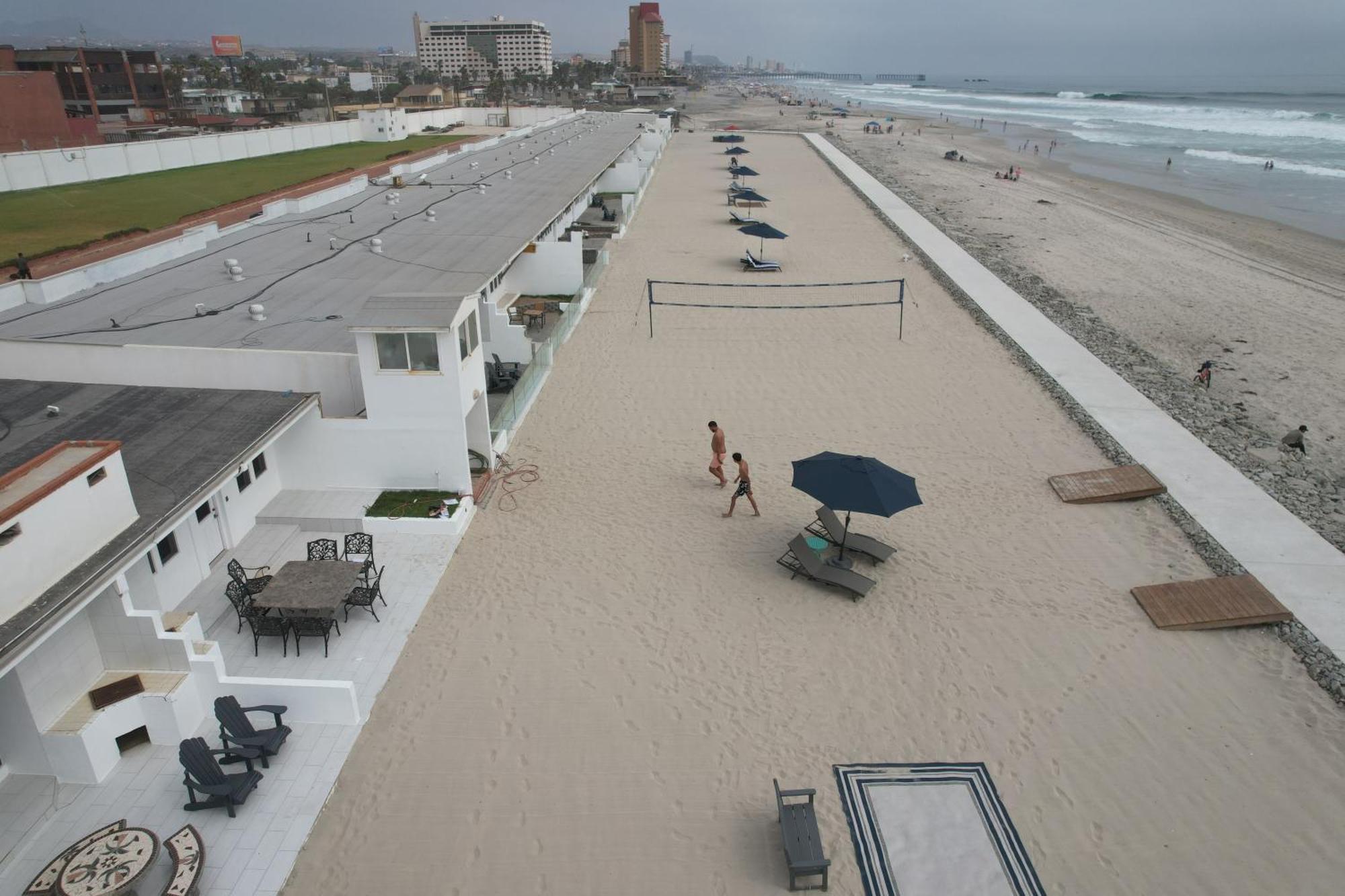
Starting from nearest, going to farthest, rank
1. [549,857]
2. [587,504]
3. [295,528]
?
[549,857] → [295,528] → [587,504]

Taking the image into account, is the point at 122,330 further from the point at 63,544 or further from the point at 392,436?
the point at 63,544

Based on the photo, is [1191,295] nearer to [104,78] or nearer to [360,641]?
[360,641]

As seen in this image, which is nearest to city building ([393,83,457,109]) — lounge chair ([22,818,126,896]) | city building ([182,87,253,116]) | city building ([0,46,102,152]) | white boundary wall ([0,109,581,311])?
city building ([182,87,253,116])

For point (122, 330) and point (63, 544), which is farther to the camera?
point (122, 330)

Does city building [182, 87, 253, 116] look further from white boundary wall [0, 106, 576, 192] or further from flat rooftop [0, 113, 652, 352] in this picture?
flat rooftop [0, 113, 652, 352]

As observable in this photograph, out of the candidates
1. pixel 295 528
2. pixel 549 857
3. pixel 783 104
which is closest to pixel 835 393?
pixel 295 528

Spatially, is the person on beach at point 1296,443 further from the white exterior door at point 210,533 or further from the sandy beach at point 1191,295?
the white exterior door at point 210,533

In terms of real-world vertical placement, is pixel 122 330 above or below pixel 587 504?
above
